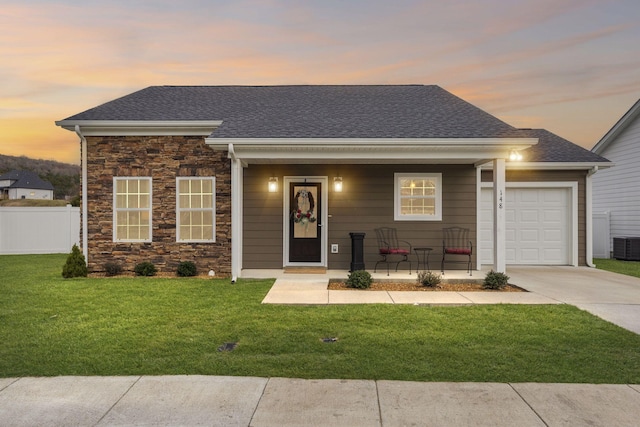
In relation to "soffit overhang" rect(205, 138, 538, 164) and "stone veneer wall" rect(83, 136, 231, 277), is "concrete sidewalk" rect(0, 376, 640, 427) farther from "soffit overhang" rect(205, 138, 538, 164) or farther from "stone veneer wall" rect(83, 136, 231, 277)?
"stone veneer wall" rect(83, 136, 231, 277)

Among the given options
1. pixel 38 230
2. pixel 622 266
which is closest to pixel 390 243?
pixel 622 266

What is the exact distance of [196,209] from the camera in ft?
32.4

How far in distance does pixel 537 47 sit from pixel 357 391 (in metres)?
13.6

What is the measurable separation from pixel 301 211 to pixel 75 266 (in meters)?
5.36

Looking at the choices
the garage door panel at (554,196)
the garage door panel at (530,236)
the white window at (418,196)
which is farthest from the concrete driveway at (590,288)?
the white window at (418,196)

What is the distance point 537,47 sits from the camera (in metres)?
13.0

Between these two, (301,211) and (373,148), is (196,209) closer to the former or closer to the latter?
(301,211)

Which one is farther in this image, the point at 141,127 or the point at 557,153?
the point at 557,153

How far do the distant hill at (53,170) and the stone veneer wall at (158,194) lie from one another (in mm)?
56164

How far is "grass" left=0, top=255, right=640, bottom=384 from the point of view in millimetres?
3834

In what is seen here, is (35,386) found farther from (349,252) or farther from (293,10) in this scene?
(293,10)

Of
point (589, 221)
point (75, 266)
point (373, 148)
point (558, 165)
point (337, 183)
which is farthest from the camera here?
point (589, 221)

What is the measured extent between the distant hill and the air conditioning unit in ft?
206

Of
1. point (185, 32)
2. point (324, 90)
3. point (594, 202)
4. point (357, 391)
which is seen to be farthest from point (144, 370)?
point (594, 202)
